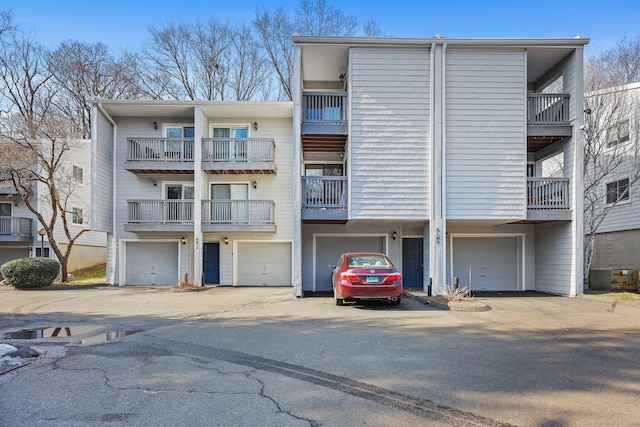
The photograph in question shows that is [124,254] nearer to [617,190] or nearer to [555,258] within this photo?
[555,258]

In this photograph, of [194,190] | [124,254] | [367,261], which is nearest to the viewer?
[367,261]

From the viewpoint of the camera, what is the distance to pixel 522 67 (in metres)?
14.6

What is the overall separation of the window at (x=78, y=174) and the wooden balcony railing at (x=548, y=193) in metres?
23.0

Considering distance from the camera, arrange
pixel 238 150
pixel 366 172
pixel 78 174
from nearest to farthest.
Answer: pixel 366 172 → pixel 238 150 → pixel 78 174

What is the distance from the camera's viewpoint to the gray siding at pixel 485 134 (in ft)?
47.5

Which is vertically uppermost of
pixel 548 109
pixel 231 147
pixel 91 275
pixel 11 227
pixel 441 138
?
pixel 548 109

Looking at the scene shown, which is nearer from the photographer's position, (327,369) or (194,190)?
(327,369)

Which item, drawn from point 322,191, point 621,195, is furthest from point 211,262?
point 621,195

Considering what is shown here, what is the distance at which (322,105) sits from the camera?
50.8 feet

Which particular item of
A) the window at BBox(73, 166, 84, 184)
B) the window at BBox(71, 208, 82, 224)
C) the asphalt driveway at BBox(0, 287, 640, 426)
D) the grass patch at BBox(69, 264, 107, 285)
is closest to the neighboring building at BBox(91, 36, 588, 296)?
the grass patch at BBox(69, 264, 107, 285)

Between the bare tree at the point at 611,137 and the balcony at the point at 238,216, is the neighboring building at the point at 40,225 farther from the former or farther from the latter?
the bare tree at the point at 611,137

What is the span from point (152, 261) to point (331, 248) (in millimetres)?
8230

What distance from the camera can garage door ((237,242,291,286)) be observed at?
→ 766 inches

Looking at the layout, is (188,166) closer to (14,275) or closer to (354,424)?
(14,275)
